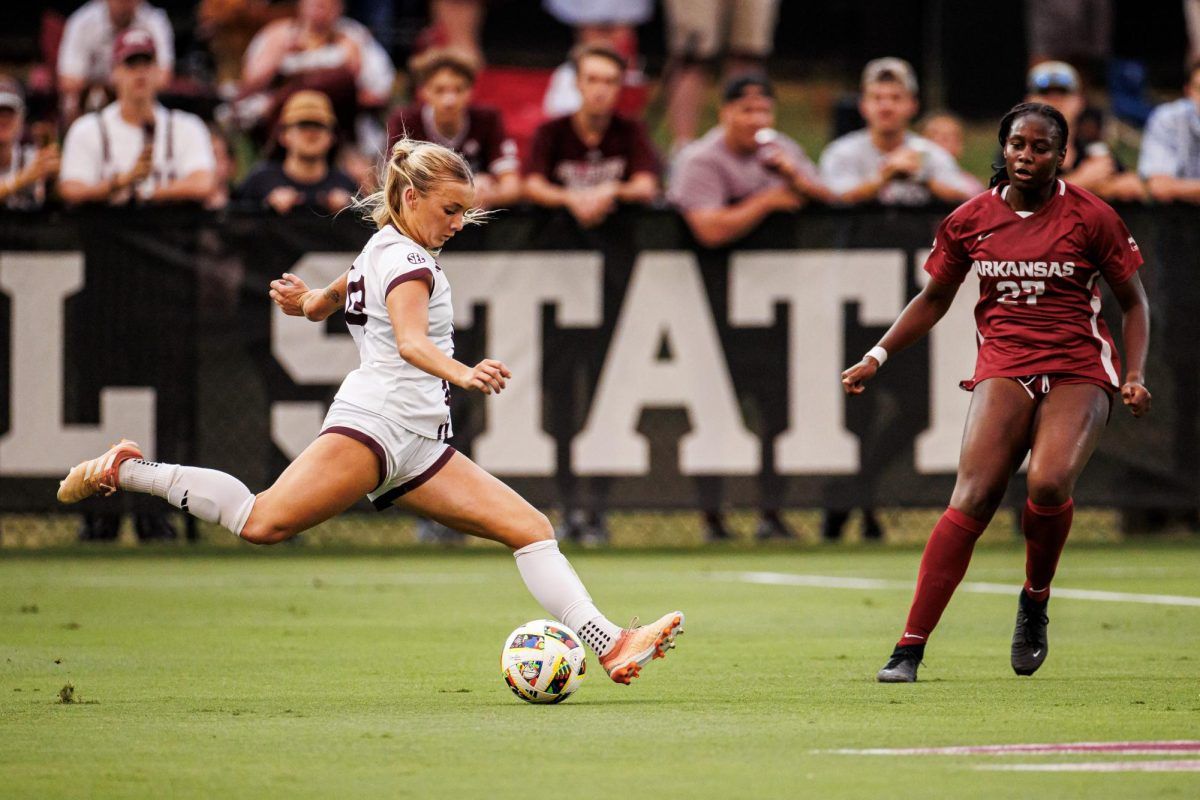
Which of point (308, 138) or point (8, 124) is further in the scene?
point (8, 124)

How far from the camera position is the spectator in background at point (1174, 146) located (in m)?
14.6

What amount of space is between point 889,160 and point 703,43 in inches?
207

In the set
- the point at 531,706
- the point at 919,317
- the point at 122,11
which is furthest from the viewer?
the point at 122,11

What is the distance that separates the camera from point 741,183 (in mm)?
14352

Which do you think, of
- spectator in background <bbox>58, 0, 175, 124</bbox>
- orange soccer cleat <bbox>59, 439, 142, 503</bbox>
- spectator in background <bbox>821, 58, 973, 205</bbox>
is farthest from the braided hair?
spectator in background <bbox>58, 0, 175, 124</bbox>

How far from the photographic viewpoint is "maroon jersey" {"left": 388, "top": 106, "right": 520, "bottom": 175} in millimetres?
14414

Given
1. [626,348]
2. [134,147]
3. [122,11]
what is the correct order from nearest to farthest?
[626,348] → [134,147] → [122,11]

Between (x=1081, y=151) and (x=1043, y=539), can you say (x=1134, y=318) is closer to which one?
(x=1043, y=539)

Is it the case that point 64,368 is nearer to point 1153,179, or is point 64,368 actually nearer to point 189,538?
Answer: point 189,538

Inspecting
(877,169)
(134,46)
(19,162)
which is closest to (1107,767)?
(877,169)

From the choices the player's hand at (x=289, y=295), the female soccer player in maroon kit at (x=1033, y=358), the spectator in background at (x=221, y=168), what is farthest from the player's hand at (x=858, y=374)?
the spectator in background at (x=221, y=168)

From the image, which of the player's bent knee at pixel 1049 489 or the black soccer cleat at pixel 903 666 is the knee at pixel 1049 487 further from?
the black soccer cleat at pixel 903 666

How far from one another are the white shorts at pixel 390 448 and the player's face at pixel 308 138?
7.38 m

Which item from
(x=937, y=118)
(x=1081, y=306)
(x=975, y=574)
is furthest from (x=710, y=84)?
(x=1081, y=306)
